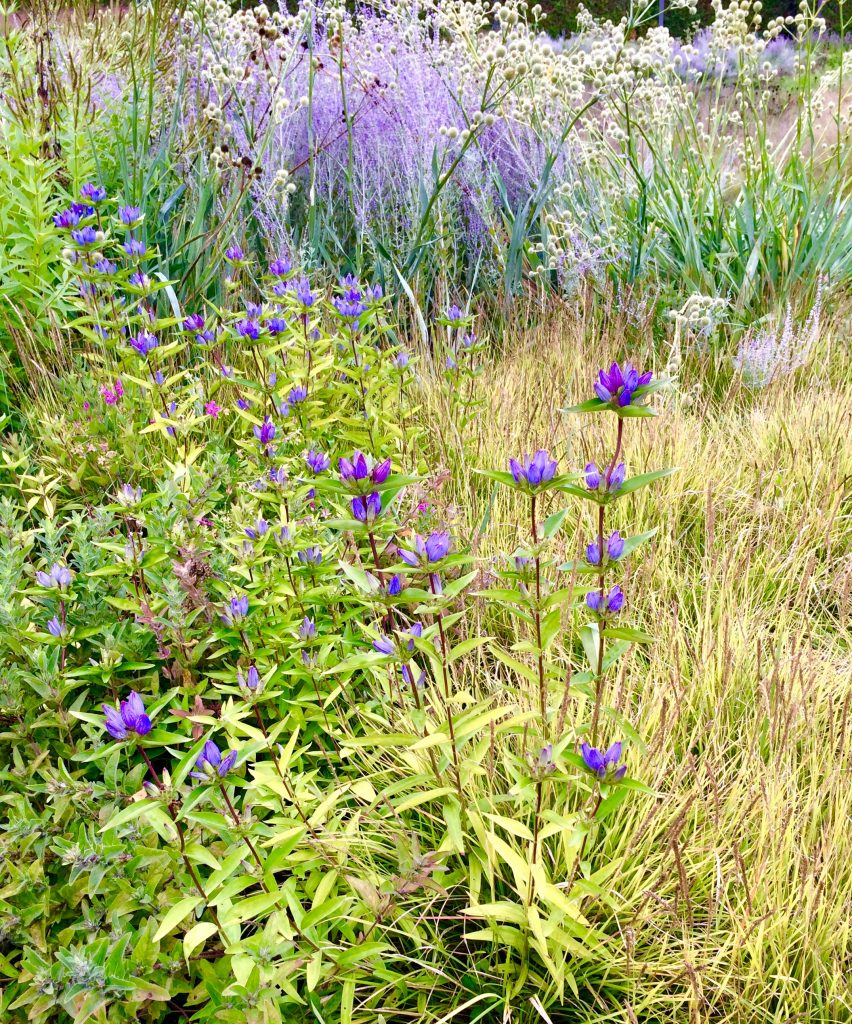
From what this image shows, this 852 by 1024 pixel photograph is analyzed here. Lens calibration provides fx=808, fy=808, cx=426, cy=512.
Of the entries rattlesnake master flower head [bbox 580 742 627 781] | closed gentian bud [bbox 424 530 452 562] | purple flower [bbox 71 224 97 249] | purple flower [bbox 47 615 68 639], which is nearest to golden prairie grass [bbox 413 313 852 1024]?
rattlesnake master flower head [bbox 580 742 627 781]

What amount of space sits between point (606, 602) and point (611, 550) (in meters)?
0.09

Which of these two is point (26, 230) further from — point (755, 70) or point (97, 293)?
point (755, 70)

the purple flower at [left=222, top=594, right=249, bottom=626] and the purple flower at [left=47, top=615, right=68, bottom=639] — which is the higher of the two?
the purple flower at [left=222, top=594, right=249, bottom=626]

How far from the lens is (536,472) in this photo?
1209mm

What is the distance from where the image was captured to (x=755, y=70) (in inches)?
172

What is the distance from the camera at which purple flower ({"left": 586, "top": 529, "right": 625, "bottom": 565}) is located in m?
1.26

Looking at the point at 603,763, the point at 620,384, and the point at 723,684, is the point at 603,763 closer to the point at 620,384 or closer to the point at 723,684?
the point at 620,384

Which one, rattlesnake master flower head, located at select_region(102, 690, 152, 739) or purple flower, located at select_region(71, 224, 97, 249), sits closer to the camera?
rattlesnake master flower head, located at select_region(102, 690, 152, 739)

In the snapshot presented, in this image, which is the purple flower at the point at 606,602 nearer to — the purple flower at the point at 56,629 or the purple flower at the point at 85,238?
the purple flower at the point at 56,629

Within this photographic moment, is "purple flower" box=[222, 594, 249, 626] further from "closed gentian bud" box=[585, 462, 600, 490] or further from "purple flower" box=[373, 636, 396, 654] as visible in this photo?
"closed gentian bud" box=[585, 462, 600, 490]

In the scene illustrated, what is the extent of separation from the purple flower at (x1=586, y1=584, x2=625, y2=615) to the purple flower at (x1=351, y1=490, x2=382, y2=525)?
1.22 ft

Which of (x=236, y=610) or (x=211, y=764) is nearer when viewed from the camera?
(x=211, y=764)

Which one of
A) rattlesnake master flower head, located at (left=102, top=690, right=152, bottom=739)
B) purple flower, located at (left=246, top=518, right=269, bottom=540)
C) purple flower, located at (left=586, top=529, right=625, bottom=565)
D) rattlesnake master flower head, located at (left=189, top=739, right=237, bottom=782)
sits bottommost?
rattlesnake master flower head, located at (left=189, top=739, right=237, bottom=782)

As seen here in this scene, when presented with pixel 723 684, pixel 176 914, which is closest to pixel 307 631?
pixel 176 914
